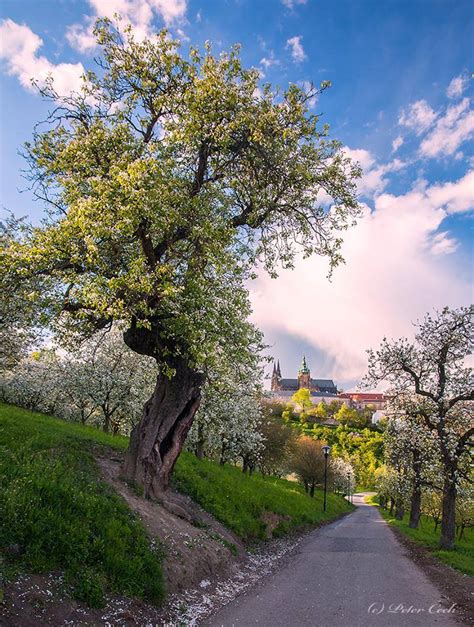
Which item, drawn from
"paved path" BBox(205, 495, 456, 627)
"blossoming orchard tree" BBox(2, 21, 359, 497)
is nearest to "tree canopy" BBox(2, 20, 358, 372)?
"blossoming orchard tree" BBox(2, 21, 359, 497)

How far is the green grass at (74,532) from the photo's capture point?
782cm

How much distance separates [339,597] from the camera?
1108cm

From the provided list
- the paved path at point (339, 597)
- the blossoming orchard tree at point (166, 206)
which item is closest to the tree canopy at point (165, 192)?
the blossoming orchard tree at point (166, 206)

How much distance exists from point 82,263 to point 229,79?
8.62 metres

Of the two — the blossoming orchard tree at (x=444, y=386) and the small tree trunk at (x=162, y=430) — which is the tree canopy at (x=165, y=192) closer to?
the small tree trunk at (x=162, y=430)

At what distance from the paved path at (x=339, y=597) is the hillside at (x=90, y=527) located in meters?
1.93

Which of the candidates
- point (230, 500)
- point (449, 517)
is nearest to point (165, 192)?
point (230, 500)

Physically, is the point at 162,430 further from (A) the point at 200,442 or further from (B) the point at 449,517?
(A) the point at 200,442

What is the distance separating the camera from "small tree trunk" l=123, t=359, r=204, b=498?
14866 millimetres

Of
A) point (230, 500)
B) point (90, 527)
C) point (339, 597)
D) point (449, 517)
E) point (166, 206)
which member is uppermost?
point (166, 206)

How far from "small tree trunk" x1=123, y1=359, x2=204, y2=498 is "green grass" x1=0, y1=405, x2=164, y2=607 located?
8.23 ft

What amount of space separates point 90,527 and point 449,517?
20.6 m

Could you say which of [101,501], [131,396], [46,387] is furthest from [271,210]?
[46,387]

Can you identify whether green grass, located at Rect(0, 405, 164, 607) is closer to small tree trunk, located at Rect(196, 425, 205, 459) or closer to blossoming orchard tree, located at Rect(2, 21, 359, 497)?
blossoming orchard tree, located at Rect(2, 21, 359, 497)
